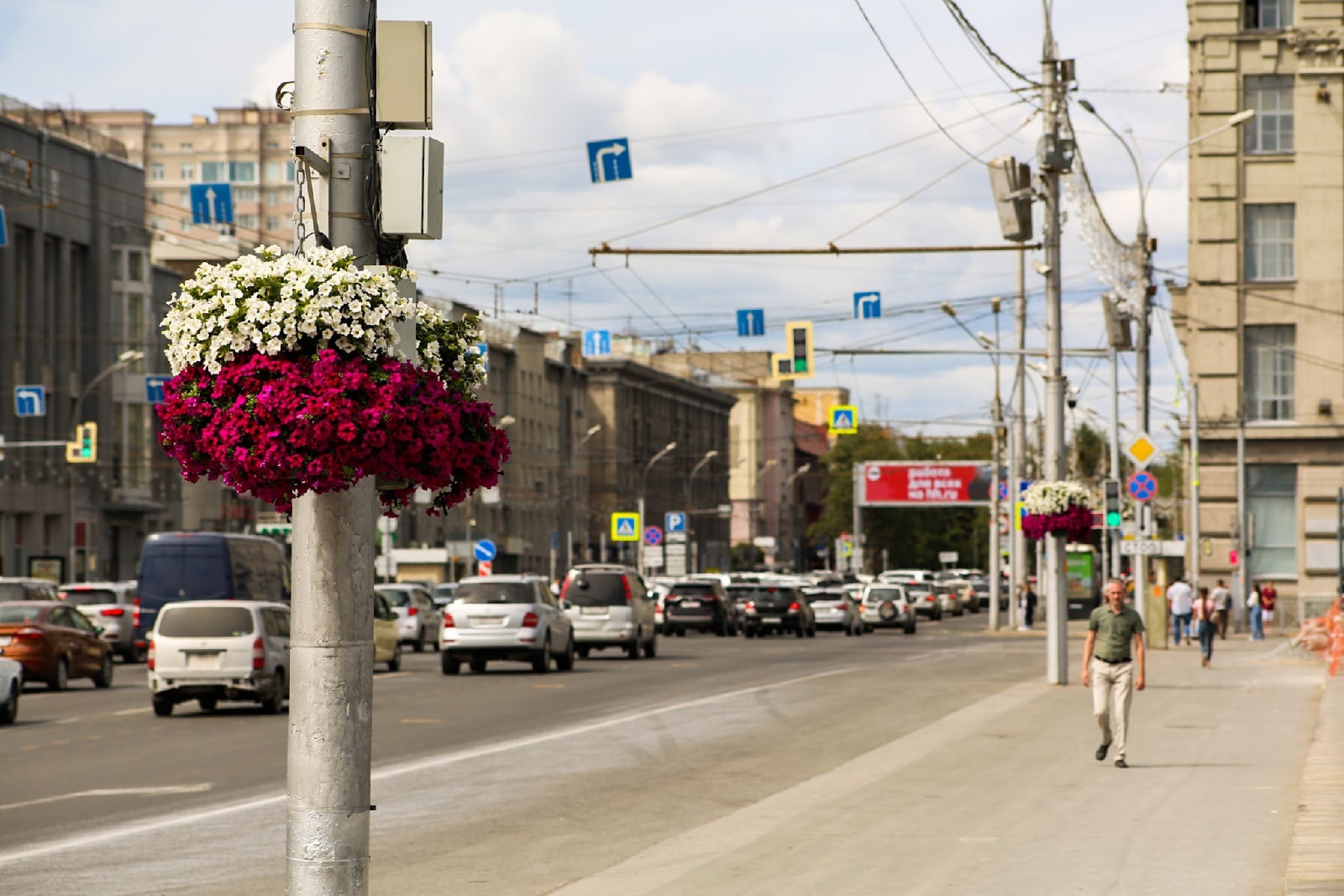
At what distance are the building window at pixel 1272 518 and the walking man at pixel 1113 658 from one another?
3861 cm

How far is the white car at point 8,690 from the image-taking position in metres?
24.7

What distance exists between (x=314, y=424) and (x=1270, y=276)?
52759 millimetres

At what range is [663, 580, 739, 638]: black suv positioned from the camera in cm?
6184

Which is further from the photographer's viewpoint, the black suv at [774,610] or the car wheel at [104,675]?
the black suv at [774,610]

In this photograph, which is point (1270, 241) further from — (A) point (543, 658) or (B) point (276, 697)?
(B) point (276, 697)

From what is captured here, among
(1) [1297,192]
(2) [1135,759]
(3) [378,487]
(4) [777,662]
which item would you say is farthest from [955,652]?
(3) [378,487]

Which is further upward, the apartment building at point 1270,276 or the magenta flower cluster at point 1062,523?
the apartment building at point 1270,276

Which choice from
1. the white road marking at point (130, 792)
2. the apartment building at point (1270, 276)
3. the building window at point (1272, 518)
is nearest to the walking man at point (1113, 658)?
the white road marking at point (130, 792)

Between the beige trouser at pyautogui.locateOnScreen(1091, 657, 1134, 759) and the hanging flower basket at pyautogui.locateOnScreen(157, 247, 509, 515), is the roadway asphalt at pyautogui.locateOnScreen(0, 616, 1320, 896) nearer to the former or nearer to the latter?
the beige trouser at pyautogui.locateOnScreen(1091, 657, 1134, 759)

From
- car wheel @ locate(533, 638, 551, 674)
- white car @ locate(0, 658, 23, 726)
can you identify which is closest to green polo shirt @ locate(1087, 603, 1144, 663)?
white car @ locate(0, 658, 23, 726)

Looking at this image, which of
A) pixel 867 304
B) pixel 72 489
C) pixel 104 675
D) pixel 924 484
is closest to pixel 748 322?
pixel 867 304

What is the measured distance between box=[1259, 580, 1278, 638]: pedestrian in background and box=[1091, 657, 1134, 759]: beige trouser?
3629 cm

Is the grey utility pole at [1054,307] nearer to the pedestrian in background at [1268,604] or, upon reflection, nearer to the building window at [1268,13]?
the pedestrian in background at [1268,604]

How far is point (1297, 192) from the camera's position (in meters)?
55.5
